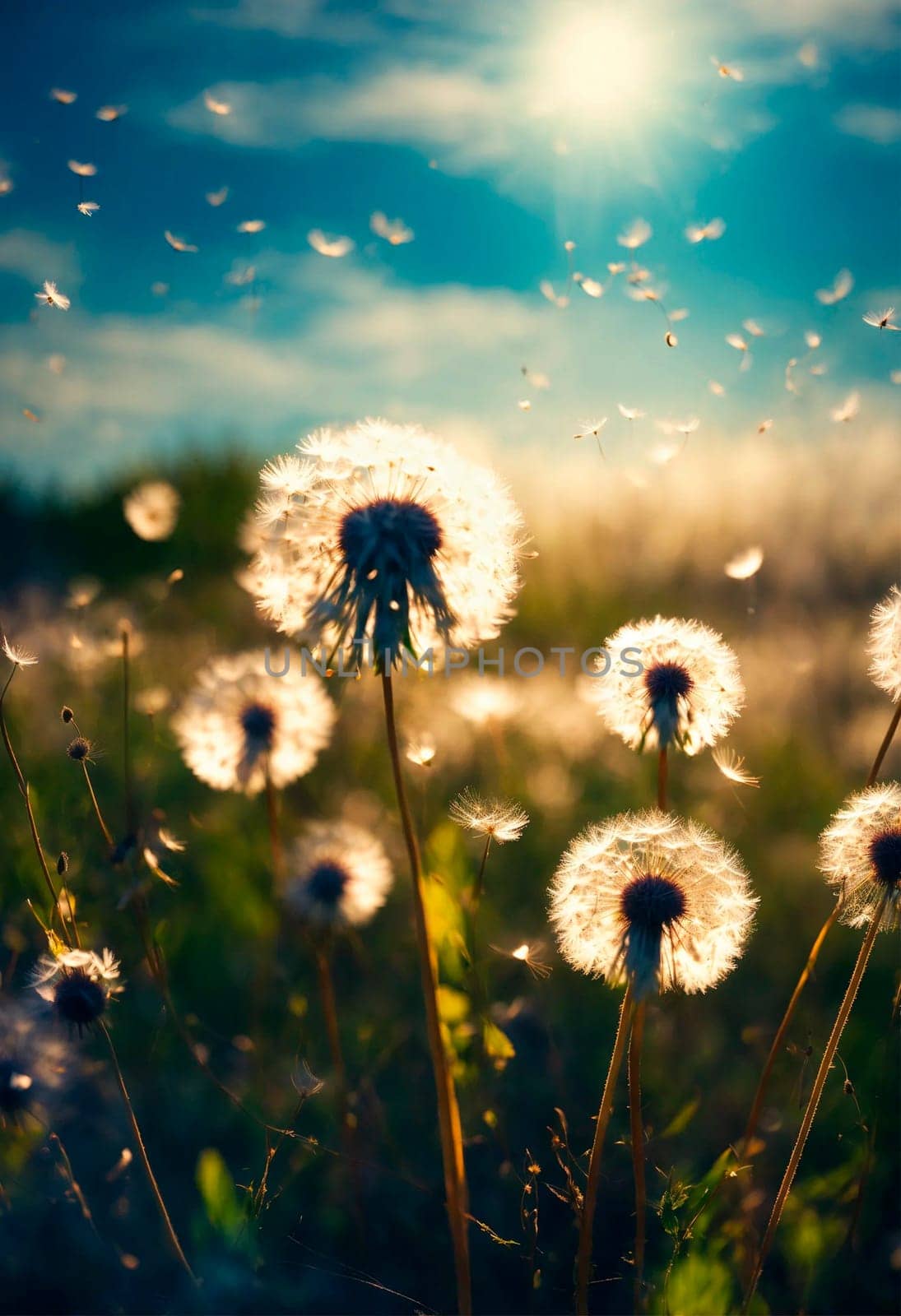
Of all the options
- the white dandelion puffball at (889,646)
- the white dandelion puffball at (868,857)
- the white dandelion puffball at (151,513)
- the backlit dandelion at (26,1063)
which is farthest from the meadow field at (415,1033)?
the white dandelion puffball at (889,646)

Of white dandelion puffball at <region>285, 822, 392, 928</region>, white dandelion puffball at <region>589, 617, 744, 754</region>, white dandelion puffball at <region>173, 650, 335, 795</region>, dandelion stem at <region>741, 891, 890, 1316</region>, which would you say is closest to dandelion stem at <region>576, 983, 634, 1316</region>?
dandelion stem at <region>741, 891, 890, 1316</region>

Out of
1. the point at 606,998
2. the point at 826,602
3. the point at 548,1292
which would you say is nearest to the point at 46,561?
the point at 826,602

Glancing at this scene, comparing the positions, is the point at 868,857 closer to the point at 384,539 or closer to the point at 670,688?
the point at 670,688

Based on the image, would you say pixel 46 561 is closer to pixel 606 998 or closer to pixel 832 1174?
pixel 606 998

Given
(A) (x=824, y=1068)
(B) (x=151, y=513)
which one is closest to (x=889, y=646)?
(A) (x=824, y=1068)

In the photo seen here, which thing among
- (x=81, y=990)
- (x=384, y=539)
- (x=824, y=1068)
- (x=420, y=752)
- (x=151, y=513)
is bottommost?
(x=824, y=1068)

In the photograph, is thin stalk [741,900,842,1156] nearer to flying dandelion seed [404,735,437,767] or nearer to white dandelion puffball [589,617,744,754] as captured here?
white dandelion puffball [589,617,744,754]
